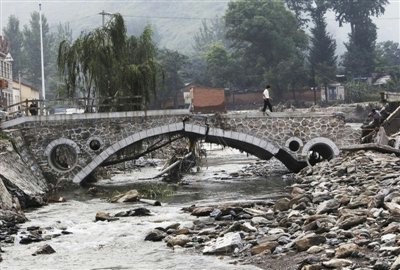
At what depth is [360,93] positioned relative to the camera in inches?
2677

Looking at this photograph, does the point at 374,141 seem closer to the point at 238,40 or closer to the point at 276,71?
the point at 276,71

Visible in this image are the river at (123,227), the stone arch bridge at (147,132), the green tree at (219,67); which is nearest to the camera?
the river at (123,227)

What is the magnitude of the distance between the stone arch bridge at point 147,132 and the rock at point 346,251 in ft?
64.9

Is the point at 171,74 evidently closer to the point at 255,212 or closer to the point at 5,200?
the point at 5,200

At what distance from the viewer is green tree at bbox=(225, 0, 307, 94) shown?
233 feet

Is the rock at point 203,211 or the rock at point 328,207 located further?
the rock at point 203,211

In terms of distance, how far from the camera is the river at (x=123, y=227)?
14.1 meters

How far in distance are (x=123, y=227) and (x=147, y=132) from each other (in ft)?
41.7

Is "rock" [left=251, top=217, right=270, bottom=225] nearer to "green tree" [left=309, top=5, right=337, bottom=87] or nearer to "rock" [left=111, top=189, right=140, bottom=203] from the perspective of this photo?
"rock" [left=111, top=189, right=140, bottom=203]

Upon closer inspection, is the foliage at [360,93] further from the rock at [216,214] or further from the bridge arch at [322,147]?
the rock at [216,214]

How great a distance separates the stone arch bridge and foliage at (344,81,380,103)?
121 ft

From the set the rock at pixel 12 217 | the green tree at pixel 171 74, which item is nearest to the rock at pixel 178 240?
the rock at pixel 12 217

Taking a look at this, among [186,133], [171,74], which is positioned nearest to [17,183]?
[186,133]

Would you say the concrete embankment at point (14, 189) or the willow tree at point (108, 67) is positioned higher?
the willow tree at point (108, 67)
